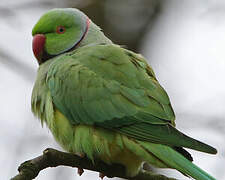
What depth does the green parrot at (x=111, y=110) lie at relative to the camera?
10.6ft

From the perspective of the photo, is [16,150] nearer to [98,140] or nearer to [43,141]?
[43,141]

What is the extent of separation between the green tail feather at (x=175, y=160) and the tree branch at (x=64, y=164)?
0.77 ft

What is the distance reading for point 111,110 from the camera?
11.4 ft

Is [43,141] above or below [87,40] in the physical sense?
below

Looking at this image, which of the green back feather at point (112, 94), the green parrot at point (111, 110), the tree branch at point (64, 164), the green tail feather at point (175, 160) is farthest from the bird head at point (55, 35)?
the green tail feather at point (175, 160)

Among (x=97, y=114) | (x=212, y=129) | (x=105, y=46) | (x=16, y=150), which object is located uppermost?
(x=105, y=46)

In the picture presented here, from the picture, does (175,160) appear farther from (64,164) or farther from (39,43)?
(39,43)

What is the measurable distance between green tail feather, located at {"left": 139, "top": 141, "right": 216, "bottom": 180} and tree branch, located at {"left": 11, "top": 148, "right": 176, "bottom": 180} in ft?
0.77

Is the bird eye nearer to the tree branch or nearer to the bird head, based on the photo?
the bird head

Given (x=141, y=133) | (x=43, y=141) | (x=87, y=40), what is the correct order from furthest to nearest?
(x=43, y=141)
(x=87, y=40)
(x=141, y=133)

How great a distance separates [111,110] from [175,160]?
1.89 ft

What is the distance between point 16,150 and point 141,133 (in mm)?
2310

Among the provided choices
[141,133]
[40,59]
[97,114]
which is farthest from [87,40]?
[141,133]

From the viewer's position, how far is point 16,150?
17.5ft
